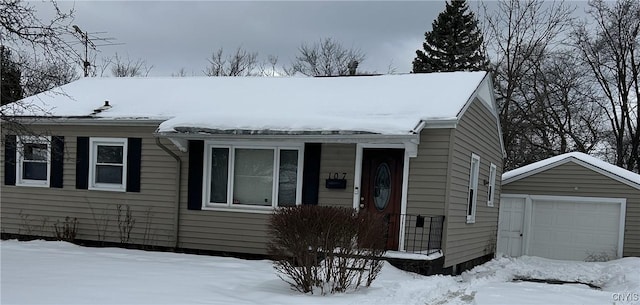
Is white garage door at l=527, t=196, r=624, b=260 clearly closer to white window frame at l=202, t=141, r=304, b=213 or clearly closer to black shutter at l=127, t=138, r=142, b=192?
white window frame at l=202, t=141, r=304, b=213

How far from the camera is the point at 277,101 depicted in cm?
1121

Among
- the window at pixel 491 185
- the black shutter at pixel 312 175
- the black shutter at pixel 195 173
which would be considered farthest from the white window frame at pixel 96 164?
the window at pixel 491 185

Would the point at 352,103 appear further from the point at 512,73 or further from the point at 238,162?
the point at 512,73

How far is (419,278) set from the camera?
8.22 metres

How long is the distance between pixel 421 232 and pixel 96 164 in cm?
657

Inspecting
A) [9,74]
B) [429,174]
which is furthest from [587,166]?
[9,74]

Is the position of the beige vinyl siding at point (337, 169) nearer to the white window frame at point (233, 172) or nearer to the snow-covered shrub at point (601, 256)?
the white window frame at point (233, 172)

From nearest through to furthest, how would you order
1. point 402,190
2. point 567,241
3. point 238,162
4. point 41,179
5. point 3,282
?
point 3,282
point 402,190
point 238,162
point 41,179
point 567,241

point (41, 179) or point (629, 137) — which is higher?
point (629, 137)

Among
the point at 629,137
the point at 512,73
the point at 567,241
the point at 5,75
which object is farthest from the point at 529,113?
the point at 5,75

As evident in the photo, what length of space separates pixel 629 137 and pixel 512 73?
649cm

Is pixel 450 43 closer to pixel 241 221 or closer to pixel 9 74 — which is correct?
pixel 241 221

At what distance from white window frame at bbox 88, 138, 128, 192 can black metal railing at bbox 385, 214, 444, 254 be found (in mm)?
5368

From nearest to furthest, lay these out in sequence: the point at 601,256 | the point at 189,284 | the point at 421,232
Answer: the point at 189,284 → the point at 421,232 → the point at 601,256
